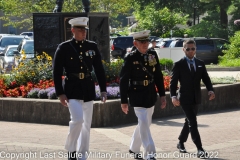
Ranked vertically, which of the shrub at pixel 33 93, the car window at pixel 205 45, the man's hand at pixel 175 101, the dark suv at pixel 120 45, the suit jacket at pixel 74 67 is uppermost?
the suit jacket at pixel 74 67

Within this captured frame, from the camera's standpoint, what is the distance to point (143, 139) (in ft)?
28.1

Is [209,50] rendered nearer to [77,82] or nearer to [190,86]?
[190,86]

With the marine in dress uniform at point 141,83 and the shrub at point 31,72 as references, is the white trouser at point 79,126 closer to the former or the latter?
the marine in dress uniform at point 141,83

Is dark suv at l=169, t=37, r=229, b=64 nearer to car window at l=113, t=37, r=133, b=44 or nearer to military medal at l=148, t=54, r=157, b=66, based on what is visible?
car window at l=113, t=37, r=133, b=44

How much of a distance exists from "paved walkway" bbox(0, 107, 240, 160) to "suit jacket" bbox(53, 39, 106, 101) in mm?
1276

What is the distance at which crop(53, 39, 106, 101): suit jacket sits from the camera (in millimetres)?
8297

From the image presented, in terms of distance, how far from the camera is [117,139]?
10.8 meters

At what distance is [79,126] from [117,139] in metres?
2.61

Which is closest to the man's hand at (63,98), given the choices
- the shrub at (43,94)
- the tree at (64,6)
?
the shrub at (43,94)

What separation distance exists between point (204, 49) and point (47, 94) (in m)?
20.6

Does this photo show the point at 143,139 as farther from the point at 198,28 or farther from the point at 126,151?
the point at 198,28

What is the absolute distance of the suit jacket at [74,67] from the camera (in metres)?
8.30

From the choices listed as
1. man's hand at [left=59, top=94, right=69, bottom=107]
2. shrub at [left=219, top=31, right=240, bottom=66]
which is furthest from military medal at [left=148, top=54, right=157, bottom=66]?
shrub at [left=219, top=31, right=240, bottom=66]

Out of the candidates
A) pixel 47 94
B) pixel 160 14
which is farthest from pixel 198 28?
pixel 47 94
